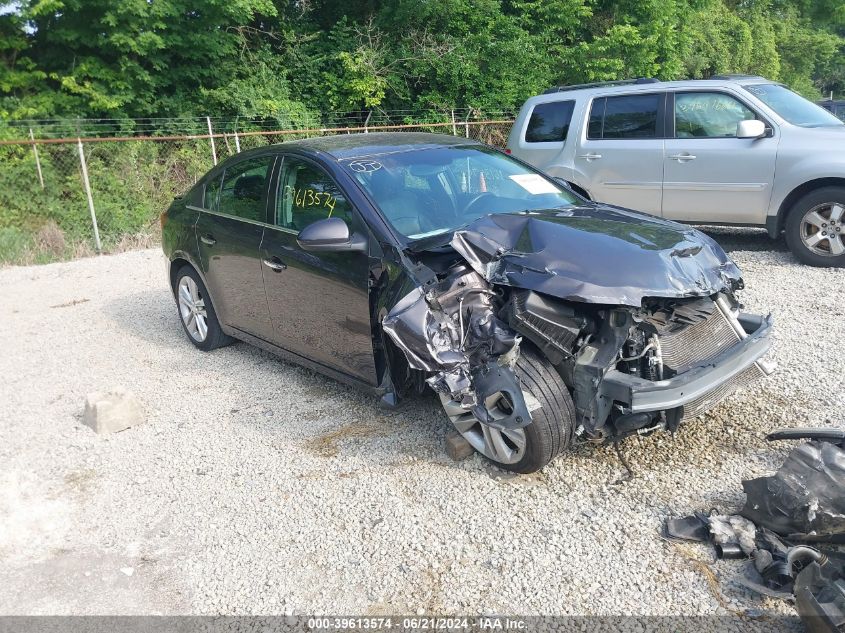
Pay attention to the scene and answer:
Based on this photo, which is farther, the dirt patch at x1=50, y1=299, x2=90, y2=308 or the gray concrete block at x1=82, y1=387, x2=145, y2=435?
the dirt patch at x1=50, y1=299, x2=90, y2=308

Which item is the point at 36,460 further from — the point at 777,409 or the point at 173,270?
the point at 777,409

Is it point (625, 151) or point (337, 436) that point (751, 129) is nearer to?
point (625, 151)

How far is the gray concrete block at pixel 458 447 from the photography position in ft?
12.5

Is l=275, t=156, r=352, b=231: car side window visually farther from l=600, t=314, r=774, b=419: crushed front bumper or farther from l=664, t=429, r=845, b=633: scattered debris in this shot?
l=664, t=429, r=845, b=633: scattered debris

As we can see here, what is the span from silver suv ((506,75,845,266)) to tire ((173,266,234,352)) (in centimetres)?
349

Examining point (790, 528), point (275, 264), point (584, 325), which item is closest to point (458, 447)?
point (584, 325)

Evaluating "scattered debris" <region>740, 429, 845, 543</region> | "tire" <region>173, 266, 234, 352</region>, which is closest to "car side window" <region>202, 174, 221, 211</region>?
"tire" <region>173, 266, 234, 352</region>

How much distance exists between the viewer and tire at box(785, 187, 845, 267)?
6934mm

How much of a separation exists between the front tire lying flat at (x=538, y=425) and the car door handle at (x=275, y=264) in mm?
1670

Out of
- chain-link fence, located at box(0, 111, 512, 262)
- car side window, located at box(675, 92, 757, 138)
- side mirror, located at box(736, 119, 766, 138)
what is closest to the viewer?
side mirror, located at box(736, 119, 766, 138)

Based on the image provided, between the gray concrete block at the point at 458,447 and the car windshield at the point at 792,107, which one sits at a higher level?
the car windshield at the point at 792,107

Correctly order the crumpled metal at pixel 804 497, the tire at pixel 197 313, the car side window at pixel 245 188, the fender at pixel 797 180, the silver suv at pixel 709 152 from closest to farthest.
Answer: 1. the crumpled metal at pixel 804 497
2. the car side window at pixel 245 188
3. the tire at pixel 197 313
4. the fender at pixel 797 180
5. the silver suv at pixel 709 152

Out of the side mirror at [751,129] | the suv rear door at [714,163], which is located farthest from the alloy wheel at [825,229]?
the side mirror at [751,129]

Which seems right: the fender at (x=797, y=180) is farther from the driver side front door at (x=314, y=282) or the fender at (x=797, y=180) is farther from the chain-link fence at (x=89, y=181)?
the chain-link fence at (x=89, y=181)
